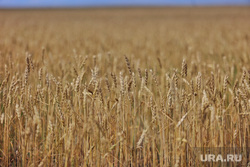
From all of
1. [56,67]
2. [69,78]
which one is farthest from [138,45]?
[69,78]

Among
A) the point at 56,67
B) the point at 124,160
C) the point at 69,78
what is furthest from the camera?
the point at 56,67

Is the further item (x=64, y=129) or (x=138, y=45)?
(x=138, y=45)

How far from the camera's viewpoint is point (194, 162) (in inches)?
72.4

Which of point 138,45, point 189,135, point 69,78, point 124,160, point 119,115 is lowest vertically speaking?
point 124,160

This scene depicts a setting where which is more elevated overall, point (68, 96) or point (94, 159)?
point (68, 96)

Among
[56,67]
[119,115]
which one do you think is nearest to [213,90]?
[119,115]

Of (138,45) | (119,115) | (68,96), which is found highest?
(138,45)

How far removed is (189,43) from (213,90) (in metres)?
4.82

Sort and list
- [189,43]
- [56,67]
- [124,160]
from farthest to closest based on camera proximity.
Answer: [189,43]
[56,67]
[124,160]

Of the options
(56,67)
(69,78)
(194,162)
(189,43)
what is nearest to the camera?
(194,162)

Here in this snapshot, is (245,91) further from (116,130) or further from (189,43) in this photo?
(189,43)

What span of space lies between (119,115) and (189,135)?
19.1 inches

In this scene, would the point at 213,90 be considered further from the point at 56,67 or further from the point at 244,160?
the point at 56,67

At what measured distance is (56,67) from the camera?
401 cm
